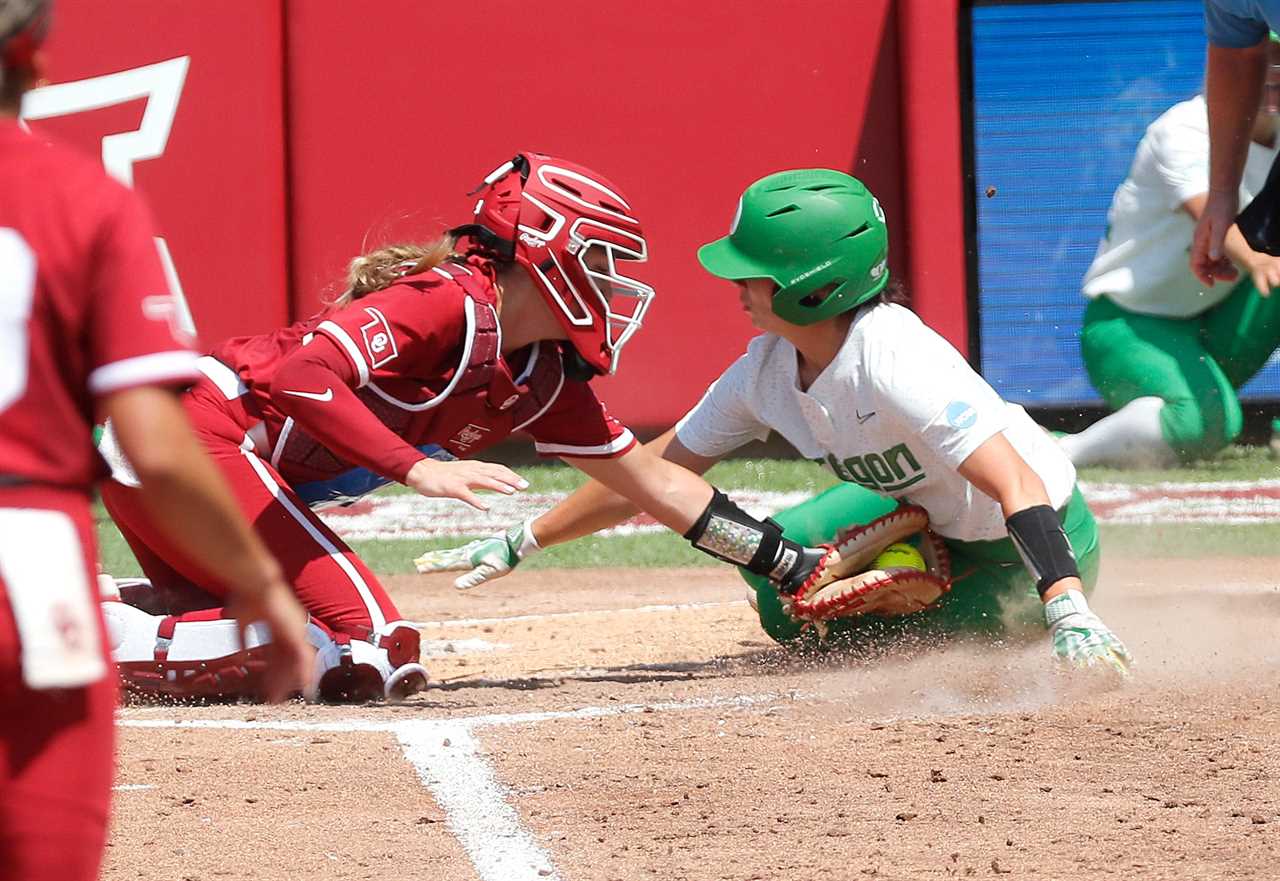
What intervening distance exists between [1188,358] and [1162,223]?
2.63 ft

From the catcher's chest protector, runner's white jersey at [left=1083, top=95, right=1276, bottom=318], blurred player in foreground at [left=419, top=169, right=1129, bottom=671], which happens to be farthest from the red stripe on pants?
runner's white jersey at [left=1083, top=95, right=1276, bottom=318]

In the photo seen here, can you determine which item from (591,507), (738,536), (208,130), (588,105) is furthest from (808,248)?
(208,130)

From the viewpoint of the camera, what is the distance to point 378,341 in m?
4.34

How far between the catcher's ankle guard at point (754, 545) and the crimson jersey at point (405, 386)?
34 cm

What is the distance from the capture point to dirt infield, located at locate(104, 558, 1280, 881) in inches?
123

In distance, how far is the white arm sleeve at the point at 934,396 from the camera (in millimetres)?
4492

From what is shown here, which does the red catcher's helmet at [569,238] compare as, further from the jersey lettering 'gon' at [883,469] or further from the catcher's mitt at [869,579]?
the catcher's mitt at [869,579]

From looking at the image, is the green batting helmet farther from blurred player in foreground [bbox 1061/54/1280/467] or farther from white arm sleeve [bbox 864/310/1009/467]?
blurred player in foreground [bbox 1061/54/1280/467]

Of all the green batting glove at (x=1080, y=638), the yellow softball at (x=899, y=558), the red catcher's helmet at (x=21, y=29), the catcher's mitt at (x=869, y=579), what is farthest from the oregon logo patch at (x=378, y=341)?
the red catcher's helmet at (x=21, y=29)

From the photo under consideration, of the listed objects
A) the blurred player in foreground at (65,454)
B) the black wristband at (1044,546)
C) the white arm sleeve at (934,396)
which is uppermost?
the blurred player in foreground at (65,454)

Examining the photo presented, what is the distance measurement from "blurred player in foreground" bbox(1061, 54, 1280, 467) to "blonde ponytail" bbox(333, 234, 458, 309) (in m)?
5.11

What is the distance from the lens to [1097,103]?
10.1 m

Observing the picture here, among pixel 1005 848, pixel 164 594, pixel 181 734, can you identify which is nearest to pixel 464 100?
pixel 164 594

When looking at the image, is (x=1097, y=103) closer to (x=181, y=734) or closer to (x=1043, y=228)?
(x=1043, y=228)
